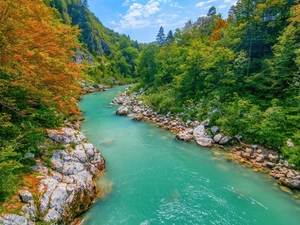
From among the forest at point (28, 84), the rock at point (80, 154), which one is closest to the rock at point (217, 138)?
the rock at point (80, 154)

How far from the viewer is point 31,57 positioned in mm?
6816

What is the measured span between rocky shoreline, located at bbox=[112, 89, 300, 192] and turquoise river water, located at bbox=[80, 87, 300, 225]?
0.73 metres

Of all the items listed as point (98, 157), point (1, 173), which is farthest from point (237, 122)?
point (1, 173)

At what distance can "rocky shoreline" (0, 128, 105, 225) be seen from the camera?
582 centimetres

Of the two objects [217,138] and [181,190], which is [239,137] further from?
[181,190]

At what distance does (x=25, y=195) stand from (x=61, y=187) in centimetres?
131

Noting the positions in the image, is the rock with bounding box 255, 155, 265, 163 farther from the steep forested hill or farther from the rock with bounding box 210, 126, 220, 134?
the steep forested hill

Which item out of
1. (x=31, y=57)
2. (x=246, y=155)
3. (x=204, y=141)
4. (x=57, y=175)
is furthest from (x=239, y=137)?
(x=31, y=57)

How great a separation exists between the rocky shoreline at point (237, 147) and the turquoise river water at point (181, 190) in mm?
734

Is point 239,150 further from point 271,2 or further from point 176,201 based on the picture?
point 271,2

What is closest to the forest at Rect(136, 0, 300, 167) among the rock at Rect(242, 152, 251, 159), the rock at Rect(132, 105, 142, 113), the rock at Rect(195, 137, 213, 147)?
the rock at Rect(242, 152, 251, 159)

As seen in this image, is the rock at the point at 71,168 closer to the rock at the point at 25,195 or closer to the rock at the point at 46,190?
the rock at the point at 46,190

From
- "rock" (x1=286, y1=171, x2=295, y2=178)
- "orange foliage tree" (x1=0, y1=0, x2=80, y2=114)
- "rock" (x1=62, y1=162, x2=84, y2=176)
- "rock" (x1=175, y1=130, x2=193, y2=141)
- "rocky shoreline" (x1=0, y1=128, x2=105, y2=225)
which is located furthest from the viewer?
"rock" (x1=175, y1=130, x2=193, y2=141)

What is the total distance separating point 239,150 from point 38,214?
12.8 metres
